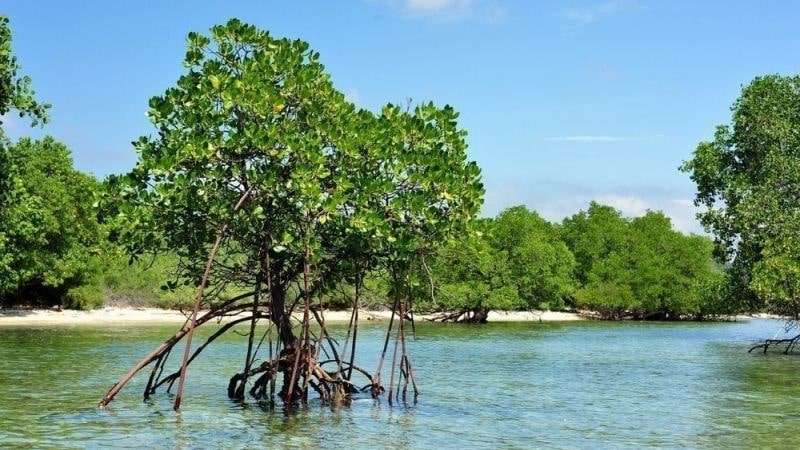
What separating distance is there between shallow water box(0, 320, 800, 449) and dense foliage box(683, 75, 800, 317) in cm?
560

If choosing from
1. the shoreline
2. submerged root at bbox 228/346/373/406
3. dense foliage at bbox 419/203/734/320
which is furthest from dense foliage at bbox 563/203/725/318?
submerged root at bbox 228/346/373/406

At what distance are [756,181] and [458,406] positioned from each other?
3236cm

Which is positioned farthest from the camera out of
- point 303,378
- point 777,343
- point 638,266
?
point 638,266

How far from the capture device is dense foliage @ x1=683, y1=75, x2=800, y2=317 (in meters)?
47.3

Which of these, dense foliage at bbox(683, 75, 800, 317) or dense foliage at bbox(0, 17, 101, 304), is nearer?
dense foliage at bbox(683, 75, 800, 317)

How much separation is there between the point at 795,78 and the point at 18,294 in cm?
5067

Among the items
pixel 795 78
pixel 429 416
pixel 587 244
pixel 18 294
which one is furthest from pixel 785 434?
pixel 587 244

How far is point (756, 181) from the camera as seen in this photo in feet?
172

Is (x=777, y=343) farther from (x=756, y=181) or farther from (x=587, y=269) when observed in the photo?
(x=587, y=269)

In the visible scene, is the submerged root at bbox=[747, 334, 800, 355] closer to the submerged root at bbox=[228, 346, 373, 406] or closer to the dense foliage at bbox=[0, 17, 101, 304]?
the submerged root at bbox=[228, 346, 373, 406]

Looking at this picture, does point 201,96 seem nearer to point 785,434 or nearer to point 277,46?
point 277,46

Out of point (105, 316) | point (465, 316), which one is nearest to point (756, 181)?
point (465, 316)

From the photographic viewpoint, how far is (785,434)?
70.4ft

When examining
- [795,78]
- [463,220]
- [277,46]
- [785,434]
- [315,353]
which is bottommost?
[785,434]
